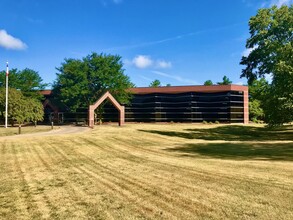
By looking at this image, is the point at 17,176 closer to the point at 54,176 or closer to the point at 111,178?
the point at 54,176

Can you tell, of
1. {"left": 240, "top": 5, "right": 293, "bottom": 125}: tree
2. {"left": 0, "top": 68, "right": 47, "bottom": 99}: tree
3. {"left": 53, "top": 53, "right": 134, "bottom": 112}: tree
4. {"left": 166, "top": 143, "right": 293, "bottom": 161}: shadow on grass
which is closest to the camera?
{"left": 166, "top": 143, "right": 293, "bottom": 161}: shadow on grass

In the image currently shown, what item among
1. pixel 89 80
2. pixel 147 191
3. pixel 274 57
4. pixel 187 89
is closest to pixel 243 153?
pixel 147 191

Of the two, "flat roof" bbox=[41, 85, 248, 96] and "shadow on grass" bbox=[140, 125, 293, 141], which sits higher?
"flat roof" bbox=[41, 85, 248, 96]

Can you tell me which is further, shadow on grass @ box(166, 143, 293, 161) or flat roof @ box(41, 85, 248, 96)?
flat roof @ box(41, 85, 248, 96)

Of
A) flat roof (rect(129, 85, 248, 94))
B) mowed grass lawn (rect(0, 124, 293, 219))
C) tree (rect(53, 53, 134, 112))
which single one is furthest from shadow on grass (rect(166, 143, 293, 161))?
flat roof (rect(129, 85, 248, 94))

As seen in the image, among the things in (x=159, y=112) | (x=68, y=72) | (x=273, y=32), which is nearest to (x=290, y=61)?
(x=273, y=32)

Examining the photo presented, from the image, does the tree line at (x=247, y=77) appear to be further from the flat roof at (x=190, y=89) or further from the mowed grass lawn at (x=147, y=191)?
the mowed grass lawn at (x=147, y=191)

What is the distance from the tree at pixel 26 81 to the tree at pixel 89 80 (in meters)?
9.19

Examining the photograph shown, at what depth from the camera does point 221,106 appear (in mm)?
79938

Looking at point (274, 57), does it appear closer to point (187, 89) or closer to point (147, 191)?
point (147, 191)

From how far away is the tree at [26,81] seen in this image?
241ft

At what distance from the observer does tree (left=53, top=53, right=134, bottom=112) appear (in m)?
65.0

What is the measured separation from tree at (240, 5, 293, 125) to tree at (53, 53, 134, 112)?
107ft

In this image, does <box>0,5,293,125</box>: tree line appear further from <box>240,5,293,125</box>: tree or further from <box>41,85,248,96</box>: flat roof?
<box>41,85,248,96</box>: flat roof
